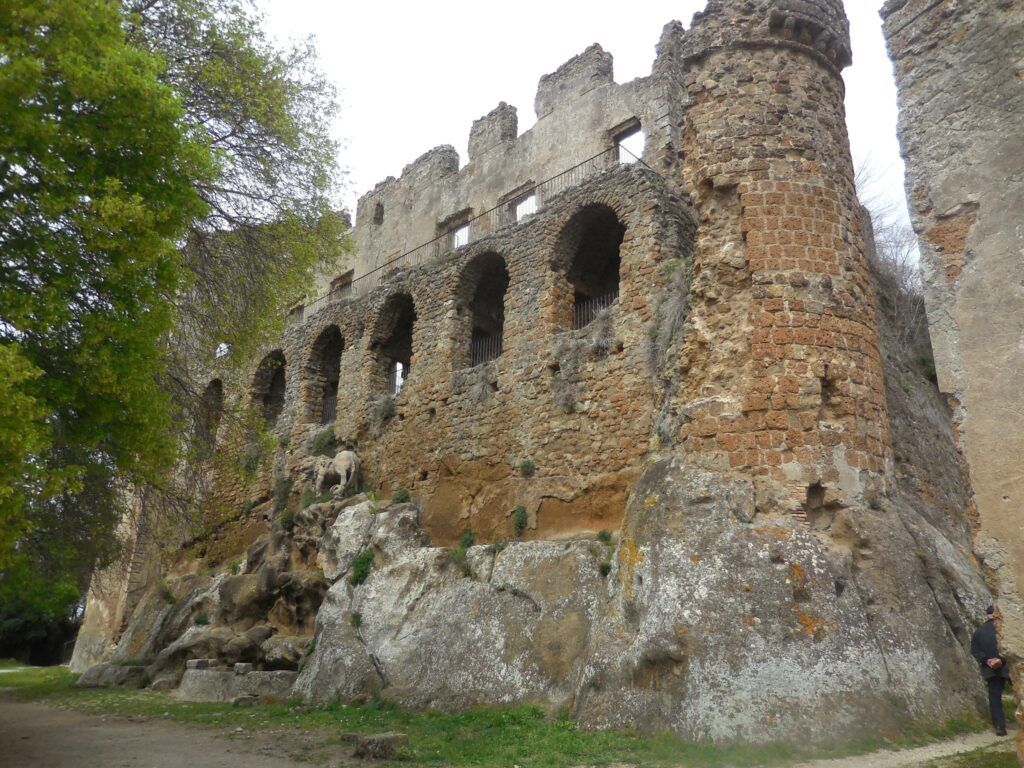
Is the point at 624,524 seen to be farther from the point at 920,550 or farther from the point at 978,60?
the point at 978,60

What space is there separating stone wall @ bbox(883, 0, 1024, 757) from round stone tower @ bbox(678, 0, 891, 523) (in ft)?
10.9

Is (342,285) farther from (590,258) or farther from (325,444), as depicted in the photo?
(590,258)

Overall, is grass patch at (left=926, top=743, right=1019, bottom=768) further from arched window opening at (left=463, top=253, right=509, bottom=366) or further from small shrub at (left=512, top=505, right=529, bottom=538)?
arched window opening at (left=463, top=253, right=509, bottom=366)

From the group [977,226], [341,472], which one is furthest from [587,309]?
[977,226]

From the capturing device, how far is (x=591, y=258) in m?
15.3

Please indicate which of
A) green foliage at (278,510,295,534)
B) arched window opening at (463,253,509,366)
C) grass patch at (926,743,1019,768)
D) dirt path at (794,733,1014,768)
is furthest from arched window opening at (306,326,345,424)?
grass patch at (926,743,1019,768)

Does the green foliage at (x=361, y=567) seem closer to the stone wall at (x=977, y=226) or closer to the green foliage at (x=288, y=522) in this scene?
the green foliage at (x=288, y=522)

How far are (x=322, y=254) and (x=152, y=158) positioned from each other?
5.24 meters

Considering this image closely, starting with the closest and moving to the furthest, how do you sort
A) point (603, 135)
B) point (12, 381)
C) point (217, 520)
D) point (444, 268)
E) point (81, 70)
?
1. point (12, 381)
2. point (81, 70)
3. point (444, 268)
4. point (603, 135)
5. point (217, 520)

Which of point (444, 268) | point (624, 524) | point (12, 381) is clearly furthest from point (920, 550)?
point (444, 268)

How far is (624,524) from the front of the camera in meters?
8.76

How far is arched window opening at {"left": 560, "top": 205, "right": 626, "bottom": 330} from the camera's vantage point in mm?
14109

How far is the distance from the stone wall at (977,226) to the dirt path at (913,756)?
2.30 meters

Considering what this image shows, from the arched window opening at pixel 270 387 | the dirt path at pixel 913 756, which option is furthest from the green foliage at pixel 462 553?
the arched window opening at pixel 270 387
